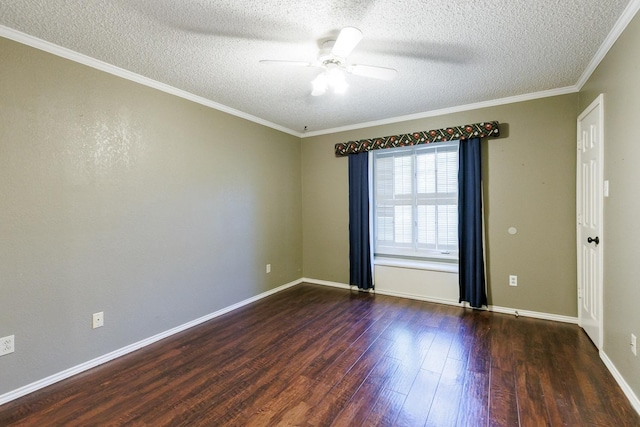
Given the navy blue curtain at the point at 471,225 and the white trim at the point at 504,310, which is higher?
the navy blue curtain at the point at 471,225

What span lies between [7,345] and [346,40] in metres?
2.89

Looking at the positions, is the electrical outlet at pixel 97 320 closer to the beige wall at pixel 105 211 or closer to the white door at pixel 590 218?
the beige wall at pixel 105 211

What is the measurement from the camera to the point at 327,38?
2.04 m

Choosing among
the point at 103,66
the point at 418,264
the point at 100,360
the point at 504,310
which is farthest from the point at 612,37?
the point at 100,360

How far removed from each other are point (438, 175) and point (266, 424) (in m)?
3.27

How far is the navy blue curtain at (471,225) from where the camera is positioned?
3332mm

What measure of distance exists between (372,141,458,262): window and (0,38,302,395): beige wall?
1.91 m

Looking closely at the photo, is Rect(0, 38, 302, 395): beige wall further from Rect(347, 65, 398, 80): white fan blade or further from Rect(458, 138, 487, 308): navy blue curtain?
Rect(458, 138, 487, 308): navy blue curtain

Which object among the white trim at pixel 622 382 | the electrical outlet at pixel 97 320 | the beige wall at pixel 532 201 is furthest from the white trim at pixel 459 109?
the electrical outlet at pixel 97 320

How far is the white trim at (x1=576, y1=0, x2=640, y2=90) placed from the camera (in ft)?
5.61

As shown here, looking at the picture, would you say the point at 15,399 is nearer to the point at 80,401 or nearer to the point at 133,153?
the point at 80,401

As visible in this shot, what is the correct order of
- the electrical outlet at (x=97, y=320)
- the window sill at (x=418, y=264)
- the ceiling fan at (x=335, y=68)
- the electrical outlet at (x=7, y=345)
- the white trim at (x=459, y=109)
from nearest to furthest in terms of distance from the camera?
1. the electrical outlet at (x=7, y=345)
2. the ceiling fan at (x=335, y=68)
3. the electrical outlet at (x=97, y=320)
4. the white trim at (x=459, y=109)
5. the window sill at (x=418, y=264)

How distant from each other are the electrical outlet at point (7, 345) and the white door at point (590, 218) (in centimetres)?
423

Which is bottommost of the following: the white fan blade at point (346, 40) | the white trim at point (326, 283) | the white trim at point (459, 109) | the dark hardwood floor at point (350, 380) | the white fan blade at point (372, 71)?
the dark hardwood floor at point (350, 380)
